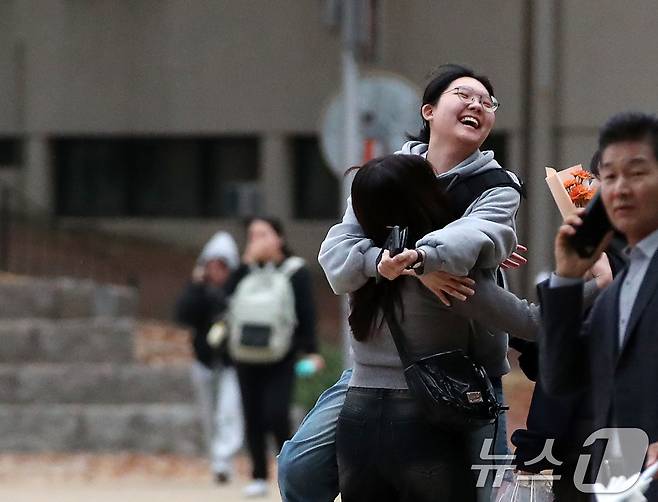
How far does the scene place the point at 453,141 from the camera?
501cm

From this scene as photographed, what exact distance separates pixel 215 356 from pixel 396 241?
781 cm

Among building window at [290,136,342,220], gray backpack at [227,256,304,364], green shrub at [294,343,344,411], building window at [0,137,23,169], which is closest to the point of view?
gray backpack at [227,256,304,364]

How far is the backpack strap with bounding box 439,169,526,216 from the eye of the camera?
491 cm

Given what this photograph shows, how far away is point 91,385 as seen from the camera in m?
14.9

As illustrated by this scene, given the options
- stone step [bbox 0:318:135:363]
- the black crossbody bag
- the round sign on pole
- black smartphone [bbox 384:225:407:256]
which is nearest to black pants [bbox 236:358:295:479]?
the round sign on pole

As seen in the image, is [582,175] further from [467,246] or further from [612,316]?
[612,316]

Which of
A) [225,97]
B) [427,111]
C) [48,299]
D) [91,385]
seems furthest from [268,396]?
[225,97]

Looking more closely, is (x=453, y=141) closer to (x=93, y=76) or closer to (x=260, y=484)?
(x=260, y=484)

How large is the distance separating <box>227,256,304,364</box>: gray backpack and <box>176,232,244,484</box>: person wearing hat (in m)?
0.80

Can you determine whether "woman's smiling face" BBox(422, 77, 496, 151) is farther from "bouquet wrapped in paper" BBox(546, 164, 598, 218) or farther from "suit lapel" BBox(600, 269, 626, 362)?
"suit lapel" BBox(600, 269, 626, 362)

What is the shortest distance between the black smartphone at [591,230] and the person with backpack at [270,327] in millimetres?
7165

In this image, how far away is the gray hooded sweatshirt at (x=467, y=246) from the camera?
4609mm

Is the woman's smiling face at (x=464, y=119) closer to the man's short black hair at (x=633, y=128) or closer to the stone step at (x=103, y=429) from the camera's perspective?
the man's short black hair at (x=633, y=128)

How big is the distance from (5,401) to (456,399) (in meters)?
10.7
